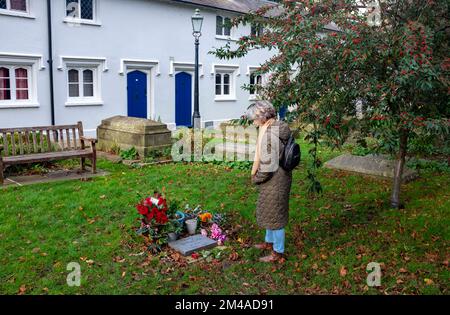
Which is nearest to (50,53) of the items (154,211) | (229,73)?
(229,73)

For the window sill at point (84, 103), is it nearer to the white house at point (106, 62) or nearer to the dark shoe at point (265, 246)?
the white house at point (106, 62)

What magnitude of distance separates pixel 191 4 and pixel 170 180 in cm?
1182

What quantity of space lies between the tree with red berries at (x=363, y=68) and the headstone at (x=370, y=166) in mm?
3229

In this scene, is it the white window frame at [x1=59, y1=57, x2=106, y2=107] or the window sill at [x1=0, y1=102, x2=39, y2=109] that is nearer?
the window sill at [x1=0, y1=102, x2=39, y2=109]

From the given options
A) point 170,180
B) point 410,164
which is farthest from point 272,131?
point 410,164

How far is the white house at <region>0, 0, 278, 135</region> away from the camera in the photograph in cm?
1475

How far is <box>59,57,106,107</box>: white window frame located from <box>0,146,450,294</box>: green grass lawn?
7333 millimetres

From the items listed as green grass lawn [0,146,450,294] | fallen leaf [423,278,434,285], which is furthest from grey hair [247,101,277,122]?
fallen leaf [423,278,434,285]

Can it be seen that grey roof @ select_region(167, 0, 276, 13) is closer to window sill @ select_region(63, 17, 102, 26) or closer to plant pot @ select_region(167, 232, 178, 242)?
window sill @ select_region(63, 17, 102, 26)

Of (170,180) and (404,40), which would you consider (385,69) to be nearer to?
(404,40)

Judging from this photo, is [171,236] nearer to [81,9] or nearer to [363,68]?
[363,68]

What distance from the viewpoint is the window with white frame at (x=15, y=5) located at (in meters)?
14.3

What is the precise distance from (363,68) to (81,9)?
12775 millimetres

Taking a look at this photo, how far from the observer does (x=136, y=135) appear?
1239cm
